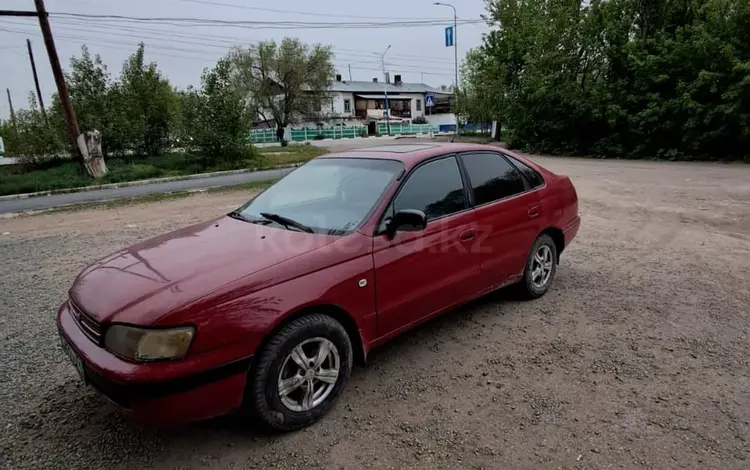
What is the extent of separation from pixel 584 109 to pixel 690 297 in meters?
18.9

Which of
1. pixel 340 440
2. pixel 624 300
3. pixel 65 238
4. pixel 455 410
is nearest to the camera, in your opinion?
pixel 340 440

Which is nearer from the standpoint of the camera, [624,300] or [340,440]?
[340,440]

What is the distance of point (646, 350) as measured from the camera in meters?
3.36

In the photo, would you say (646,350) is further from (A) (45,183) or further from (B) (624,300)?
(A) (45,183)

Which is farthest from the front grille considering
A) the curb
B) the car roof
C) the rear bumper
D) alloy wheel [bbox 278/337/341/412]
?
the curb

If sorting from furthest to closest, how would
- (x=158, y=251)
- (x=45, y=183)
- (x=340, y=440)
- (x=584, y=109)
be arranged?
1. (x=584, y=109)
2. (x=45, y=183)
3. (x=158, y=251)
4. (x=340, y=440)

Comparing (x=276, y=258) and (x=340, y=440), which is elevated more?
(x=276, y=258)

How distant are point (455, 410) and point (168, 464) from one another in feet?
5.19

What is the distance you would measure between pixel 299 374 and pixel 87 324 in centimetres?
115

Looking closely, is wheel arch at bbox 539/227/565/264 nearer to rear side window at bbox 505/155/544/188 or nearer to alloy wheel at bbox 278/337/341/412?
rear side window at bbox 505/155/544/188

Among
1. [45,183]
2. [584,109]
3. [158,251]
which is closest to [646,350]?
[158,251]

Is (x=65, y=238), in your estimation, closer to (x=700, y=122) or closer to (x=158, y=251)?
(x=158, y=251)

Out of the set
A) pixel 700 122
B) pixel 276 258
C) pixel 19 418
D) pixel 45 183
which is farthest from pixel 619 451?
pixel 700 122

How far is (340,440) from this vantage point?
8.24 feet
